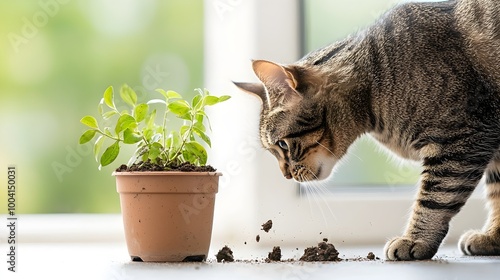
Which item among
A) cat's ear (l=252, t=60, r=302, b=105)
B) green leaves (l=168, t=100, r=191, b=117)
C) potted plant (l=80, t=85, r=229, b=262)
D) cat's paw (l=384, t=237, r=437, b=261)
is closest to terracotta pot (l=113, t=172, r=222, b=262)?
potted plant (l=80, t=85, r=229, b=262)

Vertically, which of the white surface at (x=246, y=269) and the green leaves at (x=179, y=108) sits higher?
the green leaves at (x=179, y=108)

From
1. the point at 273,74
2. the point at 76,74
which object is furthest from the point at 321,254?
the point at 76,74

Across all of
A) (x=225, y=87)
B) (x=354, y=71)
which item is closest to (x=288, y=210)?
(x=225, y=87)

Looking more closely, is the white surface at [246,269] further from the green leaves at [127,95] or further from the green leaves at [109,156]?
the green leaves at [127,95]

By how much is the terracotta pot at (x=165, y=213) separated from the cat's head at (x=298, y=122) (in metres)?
0.23

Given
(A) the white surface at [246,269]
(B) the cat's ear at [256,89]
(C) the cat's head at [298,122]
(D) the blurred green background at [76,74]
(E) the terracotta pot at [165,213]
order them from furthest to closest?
(D) the blurred green background at [76,74]
(B) the cat's ear at [256,89]
(C) the cat's head at [298,122]
(E) the terracotta pot at [165,213]
(A) the white surface at [246,269]

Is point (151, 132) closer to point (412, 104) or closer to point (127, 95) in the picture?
point (127, 95)

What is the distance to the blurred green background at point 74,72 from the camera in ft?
7.80

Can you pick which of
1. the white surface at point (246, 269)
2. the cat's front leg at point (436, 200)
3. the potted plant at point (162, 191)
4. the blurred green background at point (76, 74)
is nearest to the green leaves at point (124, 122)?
the potted plant at point (162, 191)

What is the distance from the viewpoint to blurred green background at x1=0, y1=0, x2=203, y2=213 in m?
2.38

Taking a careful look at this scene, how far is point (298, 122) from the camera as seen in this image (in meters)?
1.60

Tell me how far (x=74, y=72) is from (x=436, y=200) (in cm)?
142

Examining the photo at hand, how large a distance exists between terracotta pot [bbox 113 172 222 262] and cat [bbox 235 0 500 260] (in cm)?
27

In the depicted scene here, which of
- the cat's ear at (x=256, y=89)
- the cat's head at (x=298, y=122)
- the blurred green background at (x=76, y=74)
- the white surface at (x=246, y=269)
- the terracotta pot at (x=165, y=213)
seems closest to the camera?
the white surface at (x=246, y=269)
